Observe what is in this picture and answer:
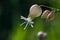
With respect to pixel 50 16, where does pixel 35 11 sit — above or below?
above

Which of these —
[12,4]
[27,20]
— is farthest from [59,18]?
[12,4]

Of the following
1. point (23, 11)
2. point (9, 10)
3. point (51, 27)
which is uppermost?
point (9, 10)

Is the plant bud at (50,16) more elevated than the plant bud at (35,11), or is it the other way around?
the plant bud at (35,11)

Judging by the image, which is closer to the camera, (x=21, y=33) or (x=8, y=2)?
(x=21, y=33)

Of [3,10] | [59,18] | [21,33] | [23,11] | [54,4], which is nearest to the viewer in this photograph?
[54,4]

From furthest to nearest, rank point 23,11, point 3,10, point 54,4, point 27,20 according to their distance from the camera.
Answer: point 3,10 < point 23,11 < point 54,4 < point 27,20

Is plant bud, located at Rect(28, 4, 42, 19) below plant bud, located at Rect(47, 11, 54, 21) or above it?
above

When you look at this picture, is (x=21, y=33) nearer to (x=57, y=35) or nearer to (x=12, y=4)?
(x=57, y=35)

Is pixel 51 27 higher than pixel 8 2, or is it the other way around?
pixel 8 2

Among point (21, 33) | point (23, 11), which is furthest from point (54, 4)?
point (23, 11)

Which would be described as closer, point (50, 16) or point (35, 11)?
point (50, 16)
